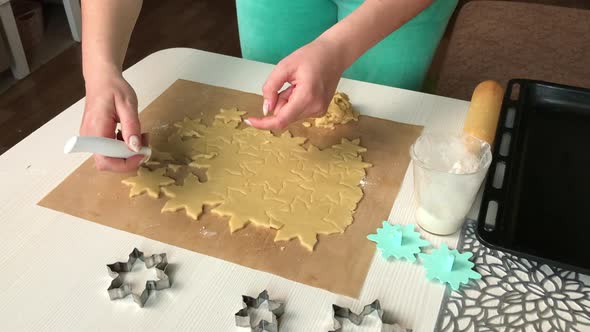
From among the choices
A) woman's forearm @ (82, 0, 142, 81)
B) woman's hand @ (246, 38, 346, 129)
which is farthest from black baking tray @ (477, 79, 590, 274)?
woman's forearm @ (82, 0, 142, 81)

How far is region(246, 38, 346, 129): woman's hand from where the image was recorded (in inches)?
26.1

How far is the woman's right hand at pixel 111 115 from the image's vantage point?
0.70 metres

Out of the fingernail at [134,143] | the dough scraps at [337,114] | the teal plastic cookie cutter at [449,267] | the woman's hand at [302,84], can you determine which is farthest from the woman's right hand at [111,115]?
the teal plastic cookie cutter at [449,267]

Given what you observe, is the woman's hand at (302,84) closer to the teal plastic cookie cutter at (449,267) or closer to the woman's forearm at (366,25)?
the woman's forearm at (366,25)

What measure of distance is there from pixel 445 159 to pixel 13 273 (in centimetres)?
49

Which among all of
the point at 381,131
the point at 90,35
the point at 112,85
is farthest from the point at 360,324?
the point at 90,35

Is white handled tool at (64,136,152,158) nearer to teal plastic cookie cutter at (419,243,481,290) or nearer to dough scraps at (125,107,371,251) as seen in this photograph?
dough scraps at (125,107,371,251)

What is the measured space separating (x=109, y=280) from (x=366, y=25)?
45cm

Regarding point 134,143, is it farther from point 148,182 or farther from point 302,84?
point 302,84

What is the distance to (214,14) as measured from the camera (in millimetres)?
2508

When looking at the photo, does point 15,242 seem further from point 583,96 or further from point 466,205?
point 583,96

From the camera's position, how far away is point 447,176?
1.89 ft

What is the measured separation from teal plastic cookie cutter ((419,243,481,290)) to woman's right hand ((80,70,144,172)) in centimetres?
39

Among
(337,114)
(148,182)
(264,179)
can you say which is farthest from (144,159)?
(337,114)
